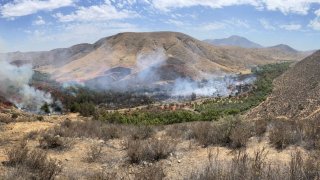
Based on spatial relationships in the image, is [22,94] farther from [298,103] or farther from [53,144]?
[53,144]

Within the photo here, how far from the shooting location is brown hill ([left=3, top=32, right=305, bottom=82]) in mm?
119062

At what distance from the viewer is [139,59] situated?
13412cm

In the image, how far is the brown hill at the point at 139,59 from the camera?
11906 centimetres

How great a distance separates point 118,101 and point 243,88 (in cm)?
2510

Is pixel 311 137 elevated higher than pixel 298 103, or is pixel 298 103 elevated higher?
pixel 311 137

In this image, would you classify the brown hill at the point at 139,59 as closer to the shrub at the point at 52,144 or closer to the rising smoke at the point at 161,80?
the rising smoke at the point at 161,80

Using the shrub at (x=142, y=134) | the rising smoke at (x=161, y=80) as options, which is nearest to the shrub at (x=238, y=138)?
the shrub at (x=142, y=134)

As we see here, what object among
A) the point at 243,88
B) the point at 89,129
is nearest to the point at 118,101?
the point at 243,88

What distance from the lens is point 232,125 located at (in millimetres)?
12930

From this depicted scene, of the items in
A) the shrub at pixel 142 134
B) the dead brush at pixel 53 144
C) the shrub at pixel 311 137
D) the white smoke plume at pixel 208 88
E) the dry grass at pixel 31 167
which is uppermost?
the dry grass at pixel 31 167

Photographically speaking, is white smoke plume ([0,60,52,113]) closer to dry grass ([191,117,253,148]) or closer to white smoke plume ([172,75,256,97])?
dry grass ([191,117,253,148])

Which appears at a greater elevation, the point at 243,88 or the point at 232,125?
the point at 232,125

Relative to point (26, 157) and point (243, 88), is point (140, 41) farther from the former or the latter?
point (26, 157)

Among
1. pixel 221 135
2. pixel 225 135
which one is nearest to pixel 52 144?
pixel 221 135
